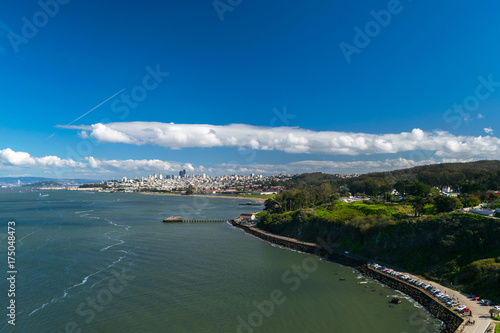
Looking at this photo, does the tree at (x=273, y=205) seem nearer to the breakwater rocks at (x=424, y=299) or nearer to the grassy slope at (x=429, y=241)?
the grassy slope at (x=429, y=241)

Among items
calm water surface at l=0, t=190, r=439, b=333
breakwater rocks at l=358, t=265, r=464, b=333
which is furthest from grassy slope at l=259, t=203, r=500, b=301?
calm water surface at l=0, t=190, r=439, b=333

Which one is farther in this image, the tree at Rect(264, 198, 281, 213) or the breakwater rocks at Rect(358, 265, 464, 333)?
the tree at Rect(264, 198, 281, 213)

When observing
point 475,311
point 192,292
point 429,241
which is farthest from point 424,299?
point 192,292

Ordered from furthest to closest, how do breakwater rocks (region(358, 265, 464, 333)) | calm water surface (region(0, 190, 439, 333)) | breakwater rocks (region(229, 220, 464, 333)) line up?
calm water surface (region(0, 190, 439, 333)), breakwater rocks (region(229, 220, 464, 333)), breakwater rocks (region(358, 265, 464, 333))

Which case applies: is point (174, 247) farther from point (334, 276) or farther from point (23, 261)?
point (334, 276)

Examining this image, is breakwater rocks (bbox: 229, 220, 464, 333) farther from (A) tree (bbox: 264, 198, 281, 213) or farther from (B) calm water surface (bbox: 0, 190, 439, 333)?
(A) tree (bbox: 264, 198, 281, 213)

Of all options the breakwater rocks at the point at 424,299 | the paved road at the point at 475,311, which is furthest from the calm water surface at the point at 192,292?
the paved road at the point at 475,311
